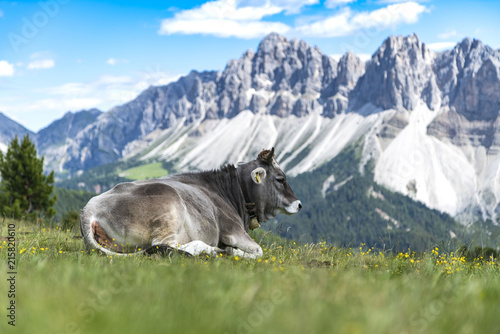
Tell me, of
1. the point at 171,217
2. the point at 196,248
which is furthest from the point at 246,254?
the point at 171,217

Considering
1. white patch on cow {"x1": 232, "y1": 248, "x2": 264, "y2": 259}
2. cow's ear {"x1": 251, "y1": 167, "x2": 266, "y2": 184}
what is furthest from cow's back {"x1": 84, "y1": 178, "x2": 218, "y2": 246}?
cow's ear {"x1": 251, "y1": 167, "x2": 266, "y2": 184}

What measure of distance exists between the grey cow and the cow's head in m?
0.28

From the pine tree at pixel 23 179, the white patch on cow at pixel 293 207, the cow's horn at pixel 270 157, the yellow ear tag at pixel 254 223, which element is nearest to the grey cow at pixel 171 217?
the cow's horn at pixel 270 157

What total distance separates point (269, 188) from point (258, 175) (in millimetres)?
551

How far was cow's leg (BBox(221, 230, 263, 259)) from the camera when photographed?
11805 mm

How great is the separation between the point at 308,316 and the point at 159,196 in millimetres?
7813

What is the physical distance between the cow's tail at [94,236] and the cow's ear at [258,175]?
17.0ft

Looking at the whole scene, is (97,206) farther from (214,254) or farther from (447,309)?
(447,309)

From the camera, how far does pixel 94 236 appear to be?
10523 mm

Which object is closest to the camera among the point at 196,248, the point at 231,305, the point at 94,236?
the point at 231,305

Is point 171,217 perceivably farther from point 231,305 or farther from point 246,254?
point 231,305

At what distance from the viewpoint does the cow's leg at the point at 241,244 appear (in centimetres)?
1180

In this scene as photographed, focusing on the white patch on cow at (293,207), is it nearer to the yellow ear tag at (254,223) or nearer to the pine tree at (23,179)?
the yellow ear tag at (254,223)

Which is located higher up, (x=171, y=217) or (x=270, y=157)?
(x=270, y=157)
